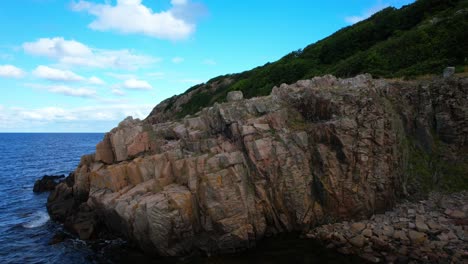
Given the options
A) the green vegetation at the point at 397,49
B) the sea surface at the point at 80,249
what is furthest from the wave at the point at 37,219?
the green vegetation at the point at 397,49

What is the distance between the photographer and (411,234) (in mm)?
19141

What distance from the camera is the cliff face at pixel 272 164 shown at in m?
20.2

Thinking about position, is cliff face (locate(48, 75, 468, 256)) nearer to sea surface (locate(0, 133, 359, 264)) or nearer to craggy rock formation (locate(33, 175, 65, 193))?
sea surface (locate(0, 133, 359, 264))

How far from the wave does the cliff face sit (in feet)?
11.8

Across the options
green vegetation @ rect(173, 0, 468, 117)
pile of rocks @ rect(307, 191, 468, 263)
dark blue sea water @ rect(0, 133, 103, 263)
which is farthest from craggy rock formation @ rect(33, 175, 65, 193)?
pile of rocks @ rect(307, 191, 468, 263)

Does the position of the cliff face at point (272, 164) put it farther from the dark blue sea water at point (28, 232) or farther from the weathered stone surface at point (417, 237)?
the weathered stone surface at point (417, 237)

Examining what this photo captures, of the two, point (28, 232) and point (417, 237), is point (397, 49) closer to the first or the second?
point (417, 237)

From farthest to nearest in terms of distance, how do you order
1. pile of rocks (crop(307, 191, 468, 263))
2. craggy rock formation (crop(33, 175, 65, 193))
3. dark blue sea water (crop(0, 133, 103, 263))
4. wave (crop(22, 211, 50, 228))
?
craggy rock formation (crop(33, 175, 65, 193)) → wave (crop(22, 211, 50, 228)) → dark blue sea water (crop(0, 133, 103, 263)) → pile of rocks (crop(307, 191, 468, 263))

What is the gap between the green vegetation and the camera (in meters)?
34.2

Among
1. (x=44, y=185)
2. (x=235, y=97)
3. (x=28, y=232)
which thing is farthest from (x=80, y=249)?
(x=44, y=185)

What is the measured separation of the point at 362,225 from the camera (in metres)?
20.7

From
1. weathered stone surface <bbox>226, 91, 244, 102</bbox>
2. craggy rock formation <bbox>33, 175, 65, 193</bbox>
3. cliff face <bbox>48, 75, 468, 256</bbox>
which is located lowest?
craggy rock formation <bbox>33, 175, 65, 193</bbox>

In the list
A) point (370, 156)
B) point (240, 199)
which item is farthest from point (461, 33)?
point (240, 199)

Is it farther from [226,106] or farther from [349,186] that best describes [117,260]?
[349,186]
